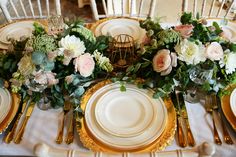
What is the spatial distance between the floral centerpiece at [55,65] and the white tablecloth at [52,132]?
56mm

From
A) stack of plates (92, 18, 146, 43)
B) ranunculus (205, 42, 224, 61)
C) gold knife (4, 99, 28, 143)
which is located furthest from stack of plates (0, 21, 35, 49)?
ranunculus (205, 42, 224, 61)

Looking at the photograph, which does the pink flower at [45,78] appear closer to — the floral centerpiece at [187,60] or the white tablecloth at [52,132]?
the white tablecloth at [52,132]

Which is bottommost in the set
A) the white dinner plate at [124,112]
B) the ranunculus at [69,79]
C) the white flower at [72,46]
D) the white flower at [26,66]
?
the white dinner plate at [124,112]

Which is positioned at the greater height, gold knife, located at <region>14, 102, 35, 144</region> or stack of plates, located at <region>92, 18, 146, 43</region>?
stack of plates, located at <region>92, 18, 146, 43</region>

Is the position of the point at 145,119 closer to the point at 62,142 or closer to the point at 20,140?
the point at 62,142

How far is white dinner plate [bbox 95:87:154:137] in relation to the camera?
30.4 inches

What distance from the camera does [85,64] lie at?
31.8 inches

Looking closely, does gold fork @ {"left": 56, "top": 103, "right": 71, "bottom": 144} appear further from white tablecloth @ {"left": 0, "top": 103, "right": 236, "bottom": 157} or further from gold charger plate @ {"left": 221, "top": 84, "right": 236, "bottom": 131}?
gold charger plate @ {"left": 221, "top": 84, "right": 236, "bottom": 131}

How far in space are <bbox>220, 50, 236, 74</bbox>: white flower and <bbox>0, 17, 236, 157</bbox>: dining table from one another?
5.8 inches

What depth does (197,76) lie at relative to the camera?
828mm

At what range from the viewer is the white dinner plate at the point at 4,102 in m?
0.83

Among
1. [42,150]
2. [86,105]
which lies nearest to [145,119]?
[86,105]

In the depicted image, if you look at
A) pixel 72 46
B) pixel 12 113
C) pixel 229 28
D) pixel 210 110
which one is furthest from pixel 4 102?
pixel 229 28

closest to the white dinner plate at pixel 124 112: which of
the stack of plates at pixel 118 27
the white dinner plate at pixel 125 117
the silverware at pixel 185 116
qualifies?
the white dinner plate at pixel 125 117
